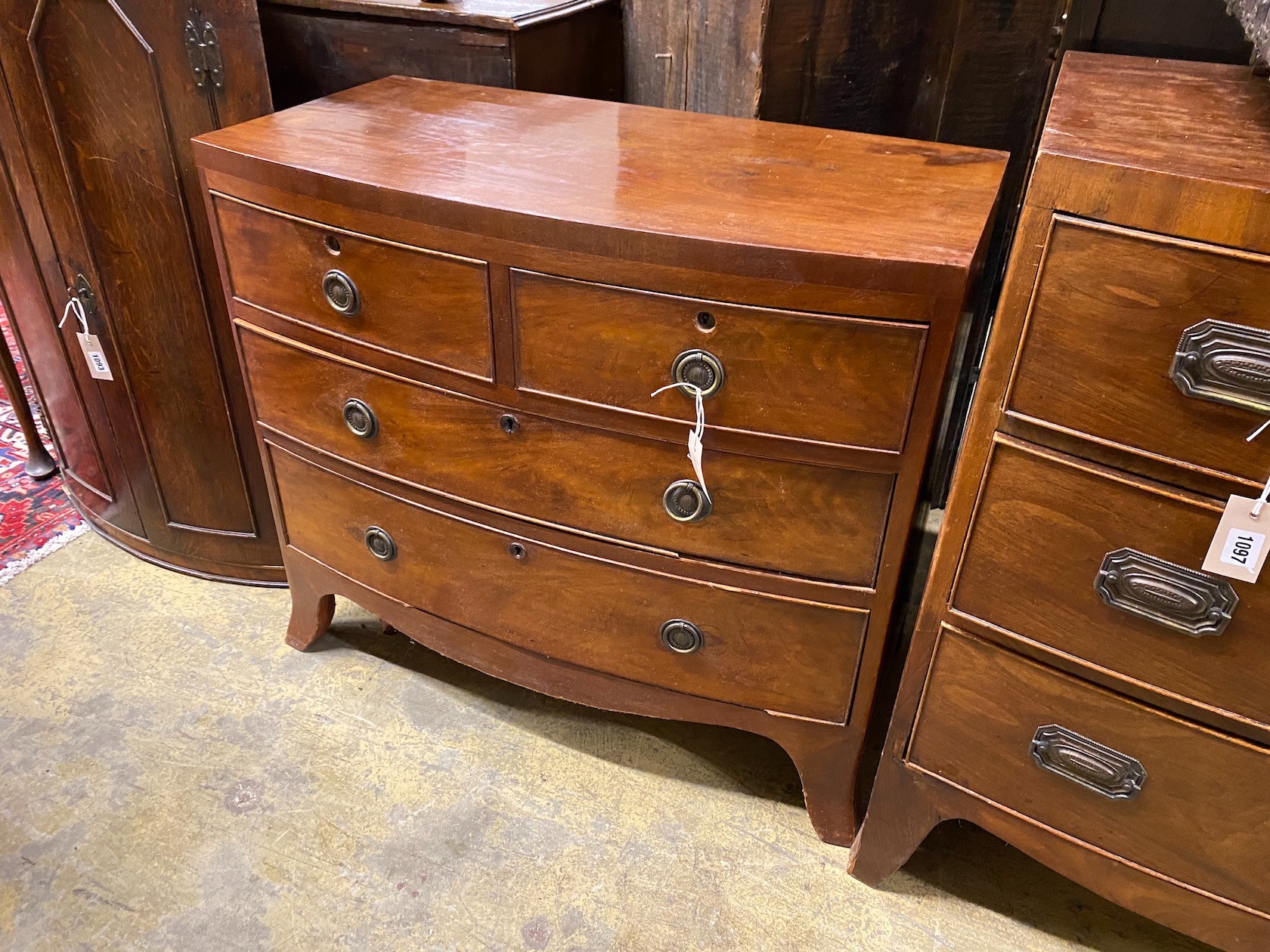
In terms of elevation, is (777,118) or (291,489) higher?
(777,118)

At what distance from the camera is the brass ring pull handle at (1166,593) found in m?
0.93

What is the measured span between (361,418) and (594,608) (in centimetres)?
43

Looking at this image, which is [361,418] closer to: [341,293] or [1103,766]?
[341,293]

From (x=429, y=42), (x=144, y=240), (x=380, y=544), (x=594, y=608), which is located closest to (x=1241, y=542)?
(x=594, y=608)

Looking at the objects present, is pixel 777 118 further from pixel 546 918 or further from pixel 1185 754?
pixel 546 918

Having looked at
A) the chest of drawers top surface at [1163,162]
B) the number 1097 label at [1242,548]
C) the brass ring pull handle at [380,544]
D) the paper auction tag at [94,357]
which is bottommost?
the brass ring pull handle at [380,544]

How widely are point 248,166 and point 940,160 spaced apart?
2.92 feet

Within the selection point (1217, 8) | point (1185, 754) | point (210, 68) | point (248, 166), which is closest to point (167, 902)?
point (248, 166)

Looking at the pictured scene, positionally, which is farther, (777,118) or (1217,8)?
(777,118)

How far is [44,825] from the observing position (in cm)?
145

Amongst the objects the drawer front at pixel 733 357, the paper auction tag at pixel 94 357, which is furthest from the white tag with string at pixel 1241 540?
the paper auction tag at pixel 94 357

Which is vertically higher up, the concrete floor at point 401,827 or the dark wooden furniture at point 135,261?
the dark wooden furniture at point 135,261

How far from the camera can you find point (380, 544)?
1.48 metres

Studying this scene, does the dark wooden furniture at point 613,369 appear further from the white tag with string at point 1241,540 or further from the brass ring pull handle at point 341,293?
the white tag with string at point 1241,540
